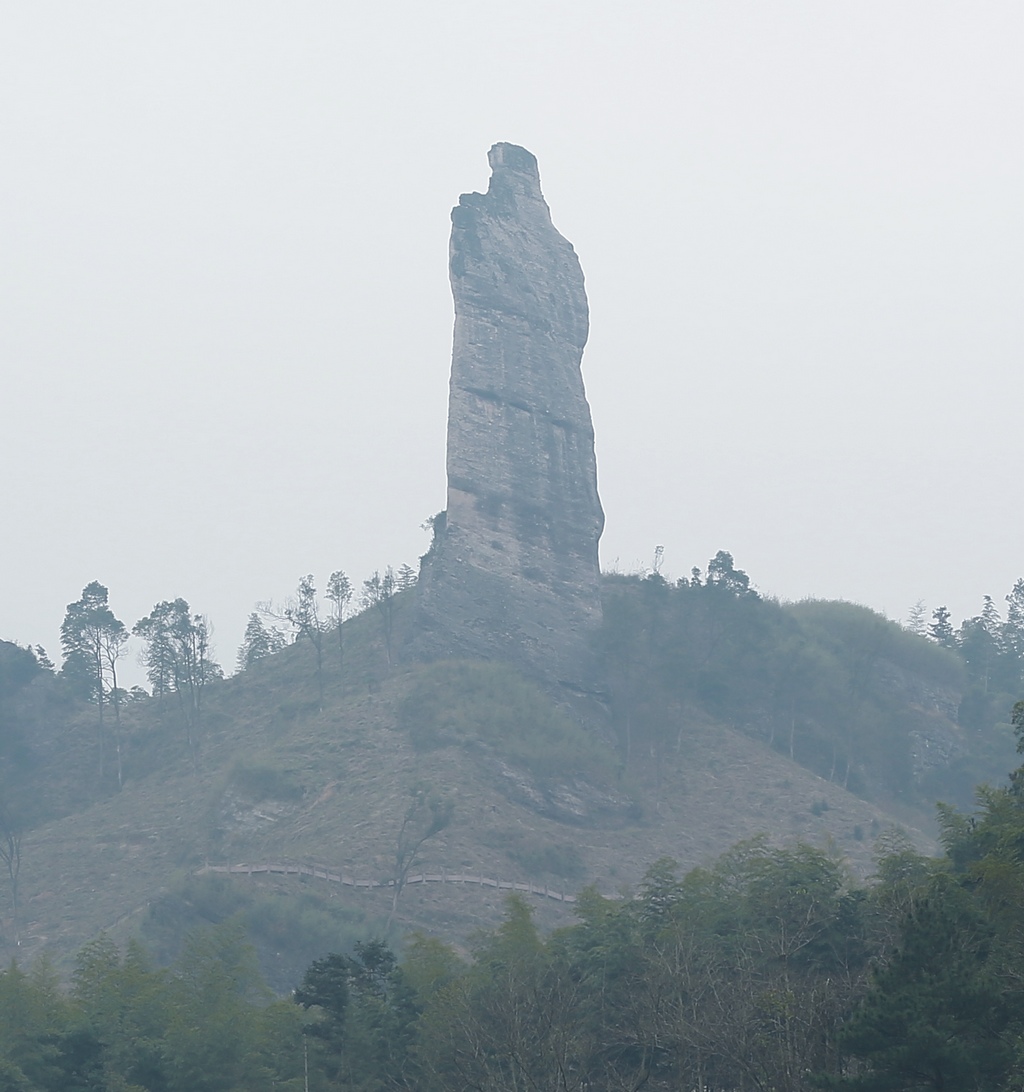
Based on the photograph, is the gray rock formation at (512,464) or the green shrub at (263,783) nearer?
the green shrub at (263,783)

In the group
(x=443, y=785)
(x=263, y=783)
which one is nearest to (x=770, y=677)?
(x=443, y=785)

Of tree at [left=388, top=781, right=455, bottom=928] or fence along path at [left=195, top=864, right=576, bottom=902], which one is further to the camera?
tree at [left=388, top=781, right=455, bottom=928]

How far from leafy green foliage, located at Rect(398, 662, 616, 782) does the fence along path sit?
9.27 meters

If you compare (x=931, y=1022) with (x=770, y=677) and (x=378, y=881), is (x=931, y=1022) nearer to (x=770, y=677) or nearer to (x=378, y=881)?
(x=378, y=881)

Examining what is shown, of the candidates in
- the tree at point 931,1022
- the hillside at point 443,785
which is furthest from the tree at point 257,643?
the tree at point 931,1022

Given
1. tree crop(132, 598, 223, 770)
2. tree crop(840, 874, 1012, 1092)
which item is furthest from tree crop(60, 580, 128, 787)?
tree crop(840, 874, 1012, 1092)

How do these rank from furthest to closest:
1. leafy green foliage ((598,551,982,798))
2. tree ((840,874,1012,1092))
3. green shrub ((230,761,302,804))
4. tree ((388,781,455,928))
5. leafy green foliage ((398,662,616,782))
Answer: leafy green foliage ((598,551,982,798))
leafy green foliage ((398,662,616,782))
green shrub ((230,761,302,804))
tree ((388,781,455,928))
tree ((840,874,1012,1092))

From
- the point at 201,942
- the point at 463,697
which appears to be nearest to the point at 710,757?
the point at 463,697

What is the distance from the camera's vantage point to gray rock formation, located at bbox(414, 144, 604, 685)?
81375 mm

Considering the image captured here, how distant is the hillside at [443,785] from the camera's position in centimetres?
6384

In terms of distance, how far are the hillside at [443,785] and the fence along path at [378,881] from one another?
15.2 inches

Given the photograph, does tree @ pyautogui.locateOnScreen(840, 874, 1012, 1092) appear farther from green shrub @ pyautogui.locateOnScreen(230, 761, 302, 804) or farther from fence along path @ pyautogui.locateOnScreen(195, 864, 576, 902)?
green shrub @ pyautogui.locateOnScreen(230, 761, 302, 804)

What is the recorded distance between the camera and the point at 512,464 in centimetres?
8250

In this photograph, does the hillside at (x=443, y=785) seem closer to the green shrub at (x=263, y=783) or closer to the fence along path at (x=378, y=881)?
the green shrub at (x=263, y=783)
